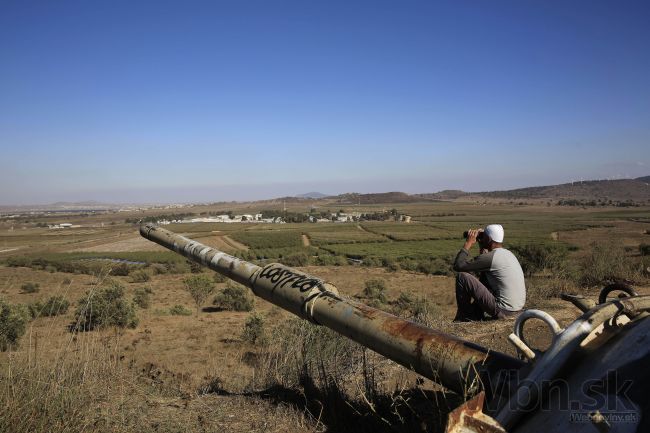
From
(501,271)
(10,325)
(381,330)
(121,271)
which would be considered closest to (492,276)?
(501,271)

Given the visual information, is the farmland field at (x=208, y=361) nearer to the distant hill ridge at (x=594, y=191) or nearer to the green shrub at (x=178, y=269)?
the green shrub at (x=178, y=269)

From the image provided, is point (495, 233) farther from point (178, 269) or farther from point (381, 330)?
point (178, 269)

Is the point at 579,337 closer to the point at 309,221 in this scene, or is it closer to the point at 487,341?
the point at 487,341

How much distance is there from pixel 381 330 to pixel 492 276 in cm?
305

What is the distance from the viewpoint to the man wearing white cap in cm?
483

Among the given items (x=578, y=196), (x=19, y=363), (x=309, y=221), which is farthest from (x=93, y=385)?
(x=578, y=196)

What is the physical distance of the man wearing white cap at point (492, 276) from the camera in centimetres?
483

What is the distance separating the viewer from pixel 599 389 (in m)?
1.43

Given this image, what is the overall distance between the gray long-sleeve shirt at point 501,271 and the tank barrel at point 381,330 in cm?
239

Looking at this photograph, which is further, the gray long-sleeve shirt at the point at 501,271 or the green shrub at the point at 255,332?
the green shrub at the point at 255,332

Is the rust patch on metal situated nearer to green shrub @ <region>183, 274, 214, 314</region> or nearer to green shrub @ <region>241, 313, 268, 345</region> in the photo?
green shrub @ <region>241, 313, 268, 345</region>

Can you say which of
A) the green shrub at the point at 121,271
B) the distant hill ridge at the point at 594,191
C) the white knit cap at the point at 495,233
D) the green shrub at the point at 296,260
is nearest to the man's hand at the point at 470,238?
the white knit cap at the point at 495,233

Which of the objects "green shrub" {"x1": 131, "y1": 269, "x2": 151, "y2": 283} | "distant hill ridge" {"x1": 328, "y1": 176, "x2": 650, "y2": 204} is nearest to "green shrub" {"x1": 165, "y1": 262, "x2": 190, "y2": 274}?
"green shrub" {"x1": 131, "y1": 269, "x2": 151, "y2": 283}

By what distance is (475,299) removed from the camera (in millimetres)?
5148
